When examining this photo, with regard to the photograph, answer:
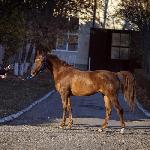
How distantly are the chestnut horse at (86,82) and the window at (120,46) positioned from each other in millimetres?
29955

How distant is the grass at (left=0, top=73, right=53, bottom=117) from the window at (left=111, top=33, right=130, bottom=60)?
42.8 ft

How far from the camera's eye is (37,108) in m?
19.3

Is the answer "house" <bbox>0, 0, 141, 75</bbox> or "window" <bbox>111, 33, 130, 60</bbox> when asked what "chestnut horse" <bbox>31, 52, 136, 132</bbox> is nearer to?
"house" <bbox>0, 0, 141, 75</bbox>

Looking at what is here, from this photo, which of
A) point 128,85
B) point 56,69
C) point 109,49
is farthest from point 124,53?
point 56,69

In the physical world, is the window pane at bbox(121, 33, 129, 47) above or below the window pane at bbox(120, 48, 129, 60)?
above

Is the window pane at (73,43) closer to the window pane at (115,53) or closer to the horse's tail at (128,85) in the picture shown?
the window pane at (115,53)

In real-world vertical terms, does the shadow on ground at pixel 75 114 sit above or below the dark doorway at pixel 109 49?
below

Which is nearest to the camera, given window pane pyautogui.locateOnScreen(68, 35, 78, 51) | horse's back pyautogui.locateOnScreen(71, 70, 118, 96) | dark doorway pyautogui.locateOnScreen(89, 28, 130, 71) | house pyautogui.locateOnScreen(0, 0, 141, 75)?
horse's back pyautogui.locateOnScreen(71, 70, 118, 96)

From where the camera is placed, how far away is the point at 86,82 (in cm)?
1459

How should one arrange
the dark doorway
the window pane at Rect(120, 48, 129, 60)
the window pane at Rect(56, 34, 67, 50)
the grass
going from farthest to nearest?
the window pane at Rect(120, 48, 129, 60) < the dark doorway < the window pane at Rect(56, 34, 67, 50) < the grass

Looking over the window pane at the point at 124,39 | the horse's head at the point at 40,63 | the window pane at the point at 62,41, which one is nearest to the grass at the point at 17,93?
the horse's head at the point at 40,63

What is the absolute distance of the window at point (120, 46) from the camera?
44688 millimetres

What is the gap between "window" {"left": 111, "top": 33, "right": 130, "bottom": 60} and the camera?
4469 cm

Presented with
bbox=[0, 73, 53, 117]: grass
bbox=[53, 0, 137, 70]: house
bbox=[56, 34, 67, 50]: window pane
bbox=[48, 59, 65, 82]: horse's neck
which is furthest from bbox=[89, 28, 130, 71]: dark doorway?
bbox=[48, 59, 65, 82]: horse's neck
